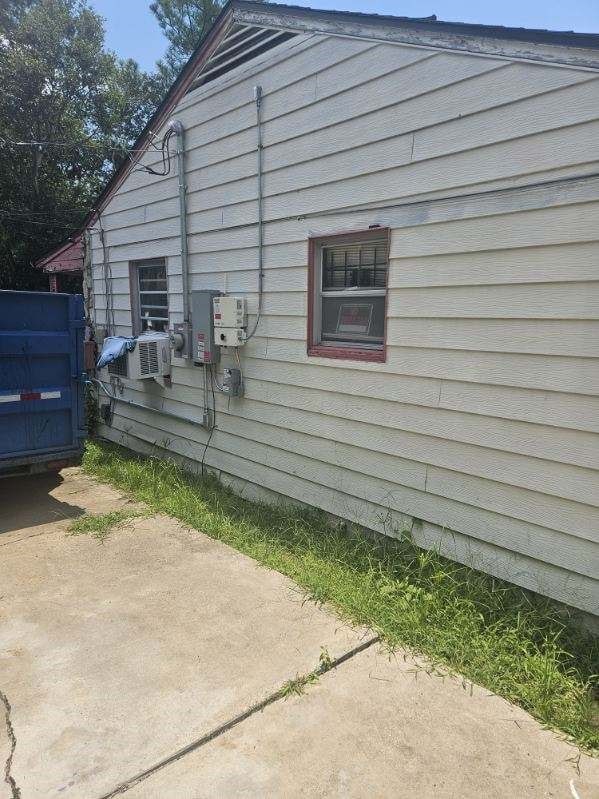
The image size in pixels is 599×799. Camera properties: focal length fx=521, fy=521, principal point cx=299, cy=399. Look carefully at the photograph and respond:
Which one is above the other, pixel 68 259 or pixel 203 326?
pixel 68 259

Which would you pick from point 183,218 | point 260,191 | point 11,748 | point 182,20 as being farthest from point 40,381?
point 182,20

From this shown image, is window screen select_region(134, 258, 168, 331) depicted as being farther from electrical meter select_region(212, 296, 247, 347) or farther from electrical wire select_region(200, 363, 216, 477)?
electrical meter select_region(212, 296, 247, 347)

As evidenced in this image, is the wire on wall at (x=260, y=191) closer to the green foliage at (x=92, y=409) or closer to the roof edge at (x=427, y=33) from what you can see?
the roof edge at (x=427, y=33)

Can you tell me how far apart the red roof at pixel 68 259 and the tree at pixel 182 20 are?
1089 centimetres

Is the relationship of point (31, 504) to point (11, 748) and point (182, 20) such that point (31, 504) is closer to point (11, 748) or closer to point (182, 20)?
point (11, 748)

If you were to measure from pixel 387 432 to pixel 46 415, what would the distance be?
10.7 feet

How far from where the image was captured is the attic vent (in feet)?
14.0

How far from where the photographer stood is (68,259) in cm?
852

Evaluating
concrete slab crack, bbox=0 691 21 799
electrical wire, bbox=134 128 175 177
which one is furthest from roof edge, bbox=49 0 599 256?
concrete slab crack, bbox=0 691 21 799

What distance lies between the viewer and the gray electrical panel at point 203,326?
16.3ft

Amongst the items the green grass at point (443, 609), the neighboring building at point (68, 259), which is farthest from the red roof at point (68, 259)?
the green grass at point (443, 609)

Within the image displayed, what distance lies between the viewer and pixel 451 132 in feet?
10.4

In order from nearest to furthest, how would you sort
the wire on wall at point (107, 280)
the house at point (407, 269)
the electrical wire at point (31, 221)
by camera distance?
the house at point (407, 269), the wire on wall at point (107, 280), the electrical wire at point (31, 221)

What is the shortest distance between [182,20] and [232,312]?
1631 centimetres
